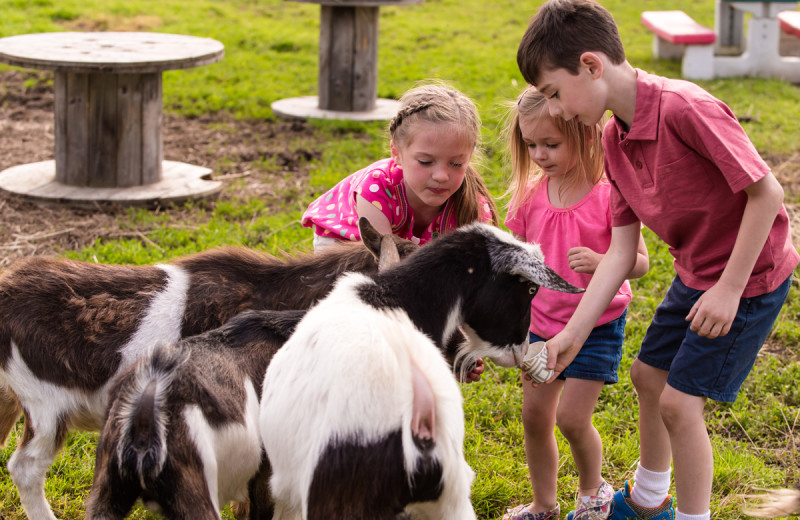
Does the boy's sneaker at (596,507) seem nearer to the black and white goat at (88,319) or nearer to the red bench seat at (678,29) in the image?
the black and white goat at (88,319)

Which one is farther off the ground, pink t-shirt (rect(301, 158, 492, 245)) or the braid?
the braid

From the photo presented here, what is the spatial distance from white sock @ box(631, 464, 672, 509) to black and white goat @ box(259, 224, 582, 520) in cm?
135

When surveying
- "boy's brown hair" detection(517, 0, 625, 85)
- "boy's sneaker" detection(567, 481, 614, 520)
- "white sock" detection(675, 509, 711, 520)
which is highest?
"boy's brown hair" detection(517, 0, 625, 85)

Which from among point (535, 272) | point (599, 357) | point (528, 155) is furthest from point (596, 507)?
point (528, 155)

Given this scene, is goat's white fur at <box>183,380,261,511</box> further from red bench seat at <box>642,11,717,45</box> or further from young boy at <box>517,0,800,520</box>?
red bench seat at <box>642,11,717,45</box>

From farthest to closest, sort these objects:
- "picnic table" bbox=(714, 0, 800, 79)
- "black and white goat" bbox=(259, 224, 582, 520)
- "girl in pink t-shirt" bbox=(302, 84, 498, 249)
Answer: "picnic table" bbox=(714, 0, 800, 79) → "girl in pink t-shirt" bbox=(302, 84, 498, 249) → "black and white goat" bbox=(259, 224, 582, 520)

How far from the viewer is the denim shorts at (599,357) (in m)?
3.58

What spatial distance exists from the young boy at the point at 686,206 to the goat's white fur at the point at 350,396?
927 millimetres

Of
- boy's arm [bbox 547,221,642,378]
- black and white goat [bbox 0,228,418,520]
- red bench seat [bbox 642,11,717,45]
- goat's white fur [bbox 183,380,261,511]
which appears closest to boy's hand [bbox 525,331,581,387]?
boy's arm [bbox 547,221,642,378]

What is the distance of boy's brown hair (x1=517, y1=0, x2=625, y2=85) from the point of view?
10.2ft

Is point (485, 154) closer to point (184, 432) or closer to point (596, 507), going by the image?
point (596, 507)

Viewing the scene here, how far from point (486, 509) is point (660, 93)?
1.93m

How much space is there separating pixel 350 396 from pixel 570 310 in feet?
5.22

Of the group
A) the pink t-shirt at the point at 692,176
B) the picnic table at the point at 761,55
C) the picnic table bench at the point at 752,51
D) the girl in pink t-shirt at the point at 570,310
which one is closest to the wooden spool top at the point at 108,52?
the girl in pink t-shirt at the point at 570,310
